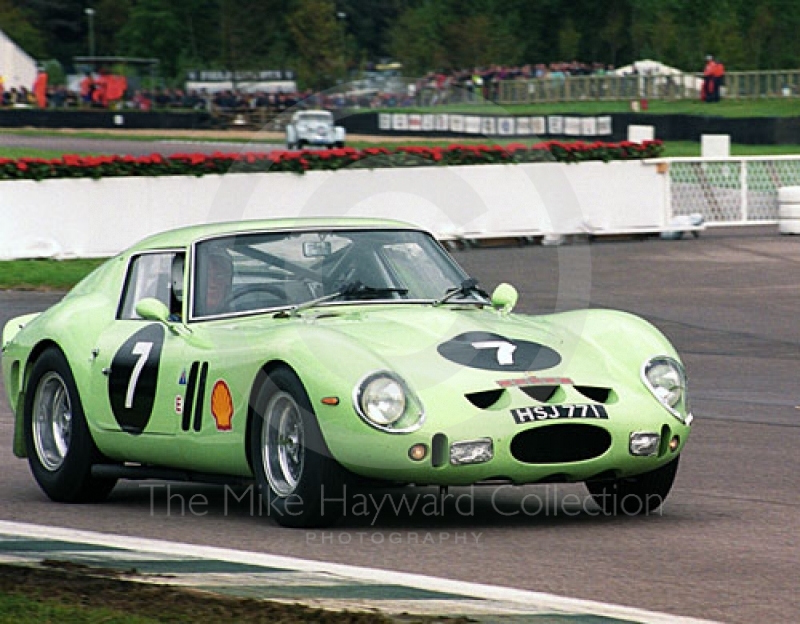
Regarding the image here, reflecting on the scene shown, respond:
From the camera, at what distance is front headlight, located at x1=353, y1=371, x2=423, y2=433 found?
22.2 feet

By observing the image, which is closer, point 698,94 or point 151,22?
point 698,94

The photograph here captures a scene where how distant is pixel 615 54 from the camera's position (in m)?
115

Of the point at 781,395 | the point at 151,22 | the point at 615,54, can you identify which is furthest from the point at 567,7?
the point at 781,395

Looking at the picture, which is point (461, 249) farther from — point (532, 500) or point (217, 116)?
point (217, 116)

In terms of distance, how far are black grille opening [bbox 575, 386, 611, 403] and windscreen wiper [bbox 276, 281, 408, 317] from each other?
1293 mm

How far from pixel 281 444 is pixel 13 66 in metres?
89.4

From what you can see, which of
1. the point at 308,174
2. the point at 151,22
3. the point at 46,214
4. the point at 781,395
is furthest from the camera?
the point at 151,22

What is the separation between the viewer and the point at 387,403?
22.4 ft

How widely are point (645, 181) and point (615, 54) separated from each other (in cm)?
8908

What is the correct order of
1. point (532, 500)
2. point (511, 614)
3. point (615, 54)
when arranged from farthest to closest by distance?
1. point (615, 54)
2. point (532, 500)
3. point (511, 614)

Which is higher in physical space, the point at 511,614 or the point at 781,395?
the point at 511,614

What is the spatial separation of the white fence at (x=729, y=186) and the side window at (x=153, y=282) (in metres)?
20.3

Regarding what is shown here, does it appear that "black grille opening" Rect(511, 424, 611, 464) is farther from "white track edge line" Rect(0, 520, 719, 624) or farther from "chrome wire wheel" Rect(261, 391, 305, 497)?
"white track edge line" Rect(0, 520, 719, 624)

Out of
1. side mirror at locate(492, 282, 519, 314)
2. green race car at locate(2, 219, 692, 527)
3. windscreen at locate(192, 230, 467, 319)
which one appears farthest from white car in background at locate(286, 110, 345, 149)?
side mirror at locate(492, 282, 519, 314)
